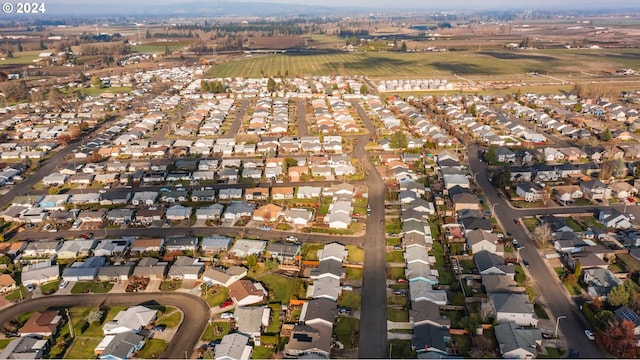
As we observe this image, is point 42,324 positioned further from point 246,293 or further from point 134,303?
point 246,293

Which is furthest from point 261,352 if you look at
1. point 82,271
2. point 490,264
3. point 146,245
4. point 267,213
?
point 490,264

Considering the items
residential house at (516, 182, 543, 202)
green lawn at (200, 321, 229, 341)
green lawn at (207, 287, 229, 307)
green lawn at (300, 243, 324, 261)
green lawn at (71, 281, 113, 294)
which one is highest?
residential house at (516, 182, 543, 202)

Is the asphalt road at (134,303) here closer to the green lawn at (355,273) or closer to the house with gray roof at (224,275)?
the house with gray roof at (224,275)

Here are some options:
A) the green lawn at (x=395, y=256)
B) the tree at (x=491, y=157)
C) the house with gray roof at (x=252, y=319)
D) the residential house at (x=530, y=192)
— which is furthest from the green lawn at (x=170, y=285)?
the tree at (x=491, y=157)

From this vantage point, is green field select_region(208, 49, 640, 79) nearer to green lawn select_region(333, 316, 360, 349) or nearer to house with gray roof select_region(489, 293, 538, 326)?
house with gray roof select_region(489, 293, 538, 326)

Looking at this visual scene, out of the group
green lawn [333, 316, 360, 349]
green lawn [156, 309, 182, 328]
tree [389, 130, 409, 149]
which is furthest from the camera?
tree [389, 130, 409, 149]

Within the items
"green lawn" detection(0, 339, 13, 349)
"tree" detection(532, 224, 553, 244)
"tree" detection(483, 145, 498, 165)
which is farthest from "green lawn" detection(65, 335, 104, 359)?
"tree" detection(483, 145, 498, 165)

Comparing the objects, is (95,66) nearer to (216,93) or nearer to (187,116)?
(216,93)
